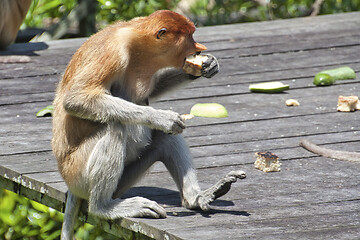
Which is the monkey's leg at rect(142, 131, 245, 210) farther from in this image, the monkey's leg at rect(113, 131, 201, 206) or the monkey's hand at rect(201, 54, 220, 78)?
the monkey's hand at rect(201, 54, 220, 78)

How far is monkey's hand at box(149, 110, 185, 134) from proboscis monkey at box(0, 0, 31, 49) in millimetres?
3748

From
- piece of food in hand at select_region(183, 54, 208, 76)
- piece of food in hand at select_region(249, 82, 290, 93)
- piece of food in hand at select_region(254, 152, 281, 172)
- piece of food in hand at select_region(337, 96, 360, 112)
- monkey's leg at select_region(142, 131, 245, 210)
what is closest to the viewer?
monkey's leg at select_region(142, 131, 245, 210)

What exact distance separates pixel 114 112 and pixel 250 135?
5.23 feet

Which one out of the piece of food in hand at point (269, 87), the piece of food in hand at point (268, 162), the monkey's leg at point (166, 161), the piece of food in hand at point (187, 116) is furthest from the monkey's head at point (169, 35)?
the piece of food in hand at point (269, 87)

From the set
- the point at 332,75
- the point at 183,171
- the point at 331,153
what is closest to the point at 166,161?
the point at 183,171

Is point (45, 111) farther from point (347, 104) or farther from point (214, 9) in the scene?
point (214, 9)

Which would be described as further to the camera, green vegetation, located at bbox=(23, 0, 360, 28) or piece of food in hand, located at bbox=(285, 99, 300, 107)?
green vegetation, located at bbox=(23, 0, 360, 28)

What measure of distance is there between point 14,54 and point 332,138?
10.7 ft

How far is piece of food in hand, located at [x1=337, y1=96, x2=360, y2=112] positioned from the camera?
5133 mm

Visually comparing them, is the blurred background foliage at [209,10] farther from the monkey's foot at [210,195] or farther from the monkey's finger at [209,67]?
the monkey's foot at [210,195]

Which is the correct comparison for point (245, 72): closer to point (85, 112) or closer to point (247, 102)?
point (247, 102)

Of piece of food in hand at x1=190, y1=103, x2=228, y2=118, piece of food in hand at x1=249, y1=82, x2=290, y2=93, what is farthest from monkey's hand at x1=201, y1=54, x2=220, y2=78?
piece of food in hand at x1=249, y1=82, x2=290, y2=93

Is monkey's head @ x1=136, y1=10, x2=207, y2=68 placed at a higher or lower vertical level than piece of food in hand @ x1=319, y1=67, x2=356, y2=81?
higher

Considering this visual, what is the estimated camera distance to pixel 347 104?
5133 mm
